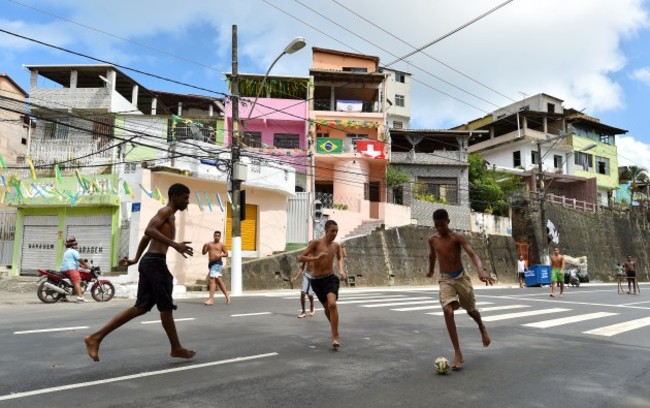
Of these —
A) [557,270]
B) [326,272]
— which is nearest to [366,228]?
[557,270]

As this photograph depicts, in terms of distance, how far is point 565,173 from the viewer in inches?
1822

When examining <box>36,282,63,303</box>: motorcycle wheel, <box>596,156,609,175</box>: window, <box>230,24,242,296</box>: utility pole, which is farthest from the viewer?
<box>596,156,609,175</box>: window

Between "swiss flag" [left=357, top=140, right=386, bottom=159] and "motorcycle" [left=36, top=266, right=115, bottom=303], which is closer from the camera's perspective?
"motorcycle" [left=36, top=266, right=115, bottom=303]

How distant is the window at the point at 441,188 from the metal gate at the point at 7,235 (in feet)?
80.8

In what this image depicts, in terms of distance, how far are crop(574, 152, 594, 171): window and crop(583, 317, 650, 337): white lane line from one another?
41.4 meters

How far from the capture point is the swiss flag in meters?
30.5

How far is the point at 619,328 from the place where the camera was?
29.1 feet

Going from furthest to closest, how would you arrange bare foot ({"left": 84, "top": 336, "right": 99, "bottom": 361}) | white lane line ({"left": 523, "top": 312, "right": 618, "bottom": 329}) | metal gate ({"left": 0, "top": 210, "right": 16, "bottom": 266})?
metal gate ({"left": 0, "top": 210, "right": 16, "bottom": 266}), white lane line ({"left": 523, "top": 312, "right": 618, "bottom": 329}), bare foot ({"left": 84, "top": 336, "right": 99, "bottom": 361})

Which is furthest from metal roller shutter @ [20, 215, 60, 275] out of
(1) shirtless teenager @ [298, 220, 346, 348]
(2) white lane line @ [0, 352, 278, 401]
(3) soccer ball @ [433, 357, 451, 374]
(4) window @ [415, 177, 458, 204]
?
(4) window @ [415, 177, 458, 204]

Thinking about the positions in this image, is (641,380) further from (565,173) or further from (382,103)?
(565,173)

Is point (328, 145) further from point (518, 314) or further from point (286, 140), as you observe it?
point (518, 314)

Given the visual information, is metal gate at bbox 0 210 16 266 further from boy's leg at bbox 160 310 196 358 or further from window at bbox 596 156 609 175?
window at bbox 596 156 609 175

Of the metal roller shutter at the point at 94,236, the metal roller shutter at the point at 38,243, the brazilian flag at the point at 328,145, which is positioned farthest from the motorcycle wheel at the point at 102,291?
the brazilian flag at the point at 328,145

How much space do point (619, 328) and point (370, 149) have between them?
22.6 metres
